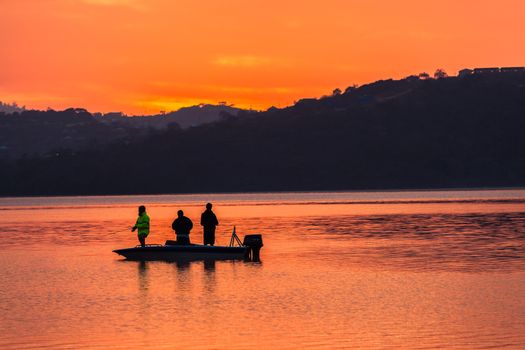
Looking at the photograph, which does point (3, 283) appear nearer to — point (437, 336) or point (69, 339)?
point (69, 339)

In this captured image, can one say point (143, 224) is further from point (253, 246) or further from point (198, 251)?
point (253, 246)

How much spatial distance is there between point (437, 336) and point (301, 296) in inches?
353

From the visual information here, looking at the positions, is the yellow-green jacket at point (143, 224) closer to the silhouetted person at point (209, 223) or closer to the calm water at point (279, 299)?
the calm water at point (279, 299)

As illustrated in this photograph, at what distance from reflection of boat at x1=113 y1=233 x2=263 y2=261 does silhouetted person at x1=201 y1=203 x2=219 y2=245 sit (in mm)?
748

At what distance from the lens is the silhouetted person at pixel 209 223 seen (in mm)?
48438

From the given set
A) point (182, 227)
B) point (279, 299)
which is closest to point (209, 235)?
point (182, 227)

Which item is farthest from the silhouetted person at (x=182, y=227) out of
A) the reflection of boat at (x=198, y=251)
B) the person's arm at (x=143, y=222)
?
the person's arm at (x=143, y=222)

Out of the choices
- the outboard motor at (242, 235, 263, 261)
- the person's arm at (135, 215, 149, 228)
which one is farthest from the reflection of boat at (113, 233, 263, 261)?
the person's arm at (135, 215, 149, 228)

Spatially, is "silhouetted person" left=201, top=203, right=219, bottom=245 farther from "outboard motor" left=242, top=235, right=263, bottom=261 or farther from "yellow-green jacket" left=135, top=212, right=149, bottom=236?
"yellow-green jacket" left=135, top=212, right=149, bottom=236

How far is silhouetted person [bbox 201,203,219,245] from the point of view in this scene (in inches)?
1907

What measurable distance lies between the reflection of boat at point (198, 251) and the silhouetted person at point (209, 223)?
29.5 inches

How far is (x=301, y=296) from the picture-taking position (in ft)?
112

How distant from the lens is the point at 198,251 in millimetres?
49125

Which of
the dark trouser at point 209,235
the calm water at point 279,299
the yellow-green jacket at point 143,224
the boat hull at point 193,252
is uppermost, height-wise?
the yellow-green jacket at point 143,224
